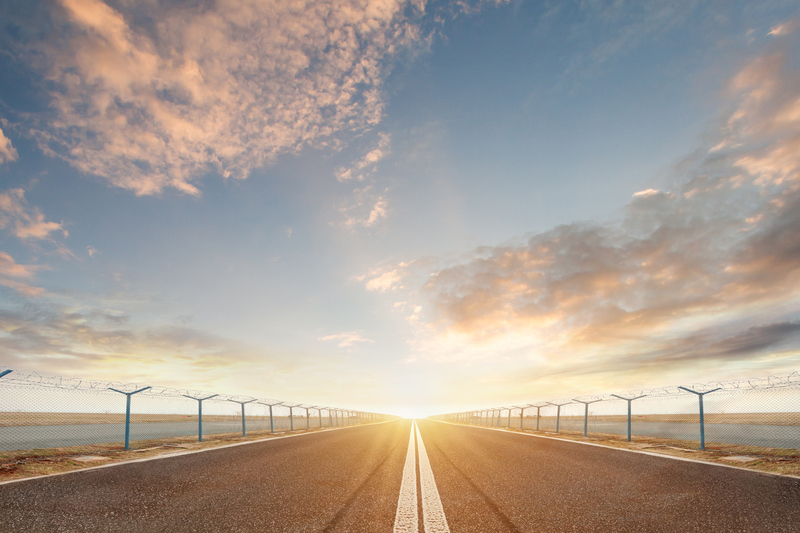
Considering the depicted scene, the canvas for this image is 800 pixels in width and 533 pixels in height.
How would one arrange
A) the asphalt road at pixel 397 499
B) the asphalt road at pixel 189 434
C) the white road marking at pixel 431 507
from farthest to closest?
the asphalt road at pixel 189 434, the asphalt road at pixel 397 499, the white road marking at pixel 431 507

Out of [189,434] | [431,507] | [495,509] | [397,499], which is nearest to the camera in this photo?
[495,509]

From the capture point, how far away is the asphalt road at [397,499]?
13.4ft

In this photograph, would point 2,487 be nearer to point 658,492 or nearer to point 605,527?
point 605,527

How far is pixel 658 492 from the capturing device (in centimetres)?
586

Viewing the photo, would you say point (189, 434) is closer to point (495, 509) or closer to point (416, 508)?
point (416, 508)

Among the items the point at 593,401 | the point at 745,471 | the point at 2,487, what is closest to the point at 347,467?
the point at 2,487

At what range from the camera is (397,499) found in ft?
17.3

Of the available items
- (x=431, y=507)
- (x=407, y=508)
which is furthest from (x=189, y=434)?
(x=431, y=507)

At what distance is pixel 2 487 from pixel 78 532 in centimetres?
383

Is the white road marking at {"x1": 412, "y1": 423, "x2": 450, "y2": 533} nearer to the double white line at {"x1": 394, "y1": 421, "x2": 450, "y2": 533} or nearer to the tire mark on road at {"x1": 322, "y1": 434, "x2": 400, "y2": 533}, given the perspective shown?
the double white line at {"x1": 394, "y1": 421, "x2": 450, "y2": 533}

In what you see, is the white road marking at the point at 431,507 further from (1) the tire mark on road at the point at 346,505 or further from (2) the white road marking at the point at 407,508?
(1) the tire mark on road at the point at 346,505

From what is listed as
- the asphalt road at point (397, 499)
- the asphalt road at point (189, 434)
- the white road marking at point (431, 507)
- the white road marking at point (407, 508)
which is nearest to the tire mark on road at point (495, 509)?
the asphalt road at point (397, 499)

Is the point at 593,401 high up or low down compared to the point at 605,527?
down

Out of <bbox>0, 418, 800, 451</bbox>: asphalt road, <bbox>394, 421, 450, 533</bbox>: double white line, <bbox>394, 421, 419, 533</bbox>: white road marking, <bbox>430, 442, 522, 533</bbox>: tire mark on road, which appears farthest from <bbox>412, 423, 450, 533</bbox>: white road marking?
<bbox>0, 418, 800, 451</bbox>: asphalt road
